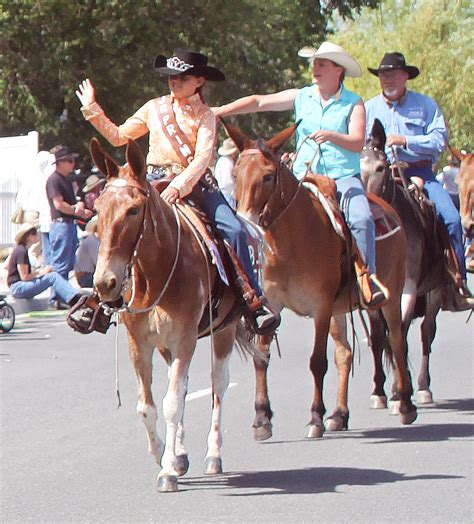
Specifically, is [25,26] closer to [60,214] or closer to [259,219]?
[60,214]

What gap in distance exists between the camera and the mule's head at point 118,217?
8.39 meters

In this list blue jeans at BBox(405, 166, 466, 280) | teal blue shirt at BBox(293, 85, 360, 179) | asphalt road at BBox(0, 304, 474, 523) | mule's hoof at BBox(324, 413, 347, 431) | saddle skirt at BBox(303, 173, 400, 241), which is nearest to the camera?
asphalt road at BBox(0, 304, 474, 523)

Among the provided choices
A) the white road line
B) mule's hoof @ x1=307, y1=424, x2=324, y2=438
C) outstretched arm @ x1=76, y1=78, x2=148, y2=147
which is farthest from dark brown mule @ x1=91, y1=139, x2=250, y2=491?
the white road line

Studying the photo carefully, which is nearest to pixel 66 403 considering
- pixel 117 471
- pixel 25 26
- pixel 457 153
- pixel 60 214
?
pixel 117 471

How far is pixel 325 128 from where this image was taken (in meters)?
11.7

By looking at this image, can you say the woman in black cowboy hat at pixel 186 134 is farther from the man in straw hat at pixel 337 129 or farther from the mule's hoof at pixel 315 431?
the man in straw hat at pixel 337 129

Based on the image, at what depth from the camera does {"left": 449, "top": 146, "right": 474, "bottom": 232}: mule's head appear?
15.6m

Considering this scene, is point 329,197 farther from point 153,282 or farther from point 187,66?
point 153,282

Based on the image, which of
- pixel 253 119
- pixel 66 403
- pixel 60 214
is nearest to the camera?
pixel 66 403

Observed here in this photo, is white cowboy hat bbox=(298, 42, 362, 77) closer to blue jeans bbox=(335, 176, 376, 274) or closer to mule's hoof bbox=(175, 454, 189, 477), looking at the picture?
blue jeans bbox=(335, 176, 376, 274)

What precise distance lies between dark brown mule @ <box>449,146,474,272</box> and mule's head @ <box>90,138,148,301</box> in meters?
7.08

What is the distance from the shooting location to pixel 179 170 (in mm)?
9758

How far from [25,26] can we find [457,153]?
22964 mm

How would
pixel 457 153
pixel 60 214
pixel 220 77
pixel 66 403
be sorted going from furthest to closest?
pixel 60 214, pixel 457 153, pixel 66 403, pixel 220 77
